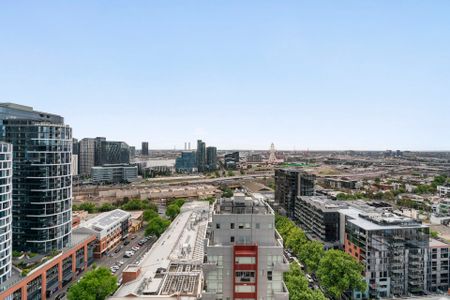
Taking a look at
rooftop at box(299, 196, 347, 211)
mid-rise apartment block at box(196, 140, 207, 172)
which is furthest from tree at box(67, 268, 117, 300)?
mid-rise apartment block at box(196, 140, 207, 172)

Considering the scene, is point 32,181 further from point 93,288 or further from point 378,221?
point 378,221

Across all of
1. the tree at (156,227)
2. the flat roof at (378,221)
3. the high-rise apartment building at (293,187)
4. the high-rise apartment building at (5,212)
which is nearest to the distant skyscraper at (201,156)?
the high-rise apartment building at (293,187)

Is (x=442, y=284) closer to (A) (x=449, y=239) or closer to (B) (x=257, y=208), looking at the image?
(A) (x=449, y=239)

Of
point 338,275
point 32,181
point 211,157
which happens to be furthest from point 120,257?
point 211,157

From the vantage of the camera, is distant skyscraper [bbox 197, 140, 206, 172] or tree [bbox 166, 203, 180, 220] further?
distant skyscraper [bbox 197, 140, 206, 172]

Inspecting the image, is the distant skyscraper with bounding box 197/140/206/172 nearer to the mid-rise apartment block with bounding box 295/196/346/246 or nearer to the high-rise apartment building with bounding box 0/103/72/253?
the mid-rise apartment block with bounding box 295/196/346/246

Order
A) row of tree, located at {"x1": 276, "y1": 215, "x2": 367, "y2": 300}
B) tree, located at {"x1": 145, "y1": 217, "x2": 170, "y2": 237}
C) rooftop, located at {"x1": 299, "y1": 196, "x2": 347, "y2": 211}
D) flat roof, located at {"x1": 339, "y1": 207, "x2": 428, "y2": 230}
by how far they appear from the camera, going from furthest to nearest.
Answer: tree, located at {"x1": 145, "y1": 217, "x2": 170, "y2": 237} < rooftop, located at {"x1": 299, "y1": 196, "x2": 347, "y2": 211} < flat roof, located at {"x1": 339, "y1": 207, "x2": 428, "y2": 230} < row of tree, located at {"x1": 276, "y1": 215, "x2": 367, "y2": 300}
